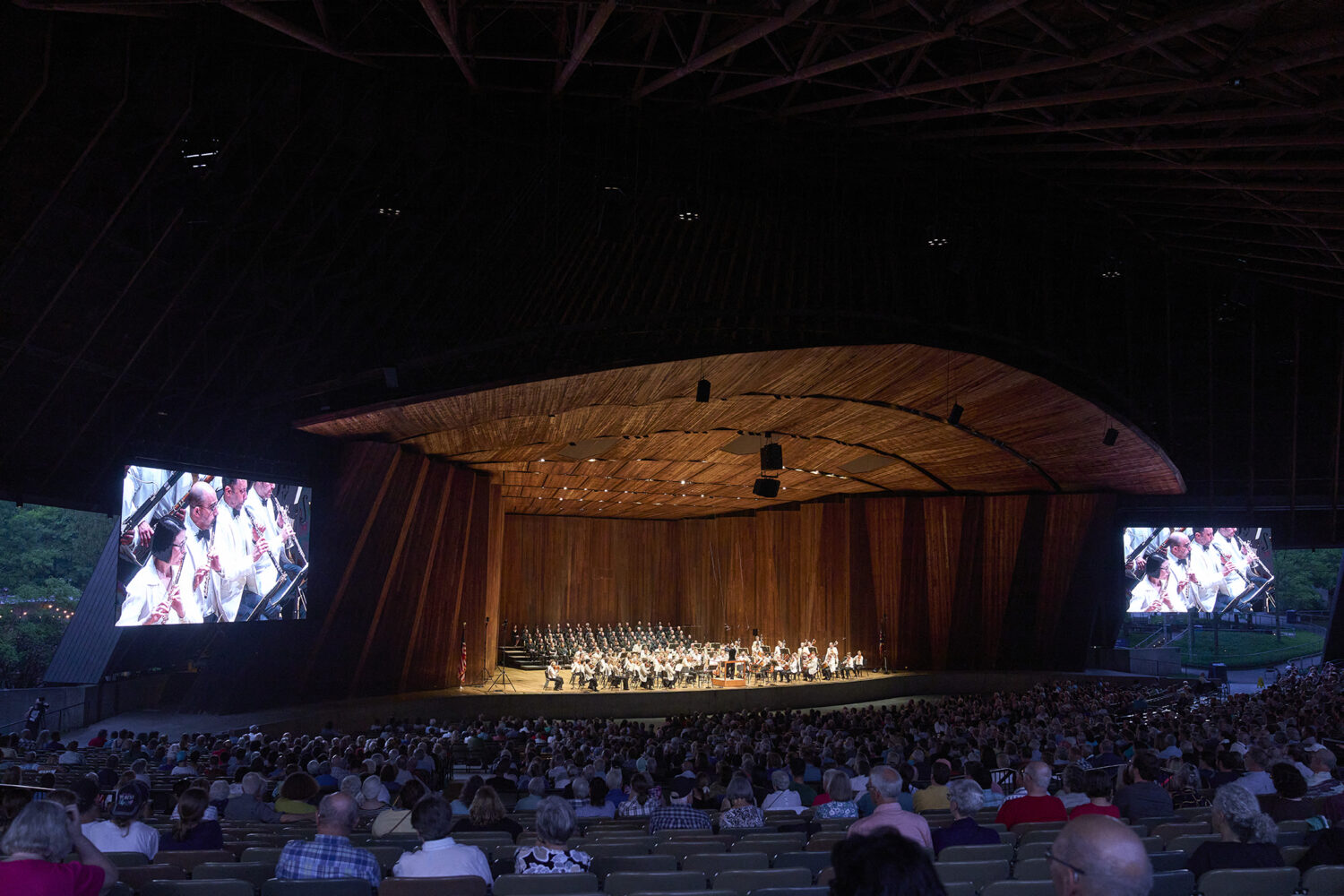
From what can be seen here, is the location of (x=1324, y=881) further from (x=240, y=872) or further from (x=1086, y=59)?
(x=1086, y=59)

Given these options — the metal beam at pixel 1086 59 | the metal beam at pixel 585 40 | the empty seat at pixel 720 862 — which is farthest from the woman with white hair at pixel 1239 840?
the metal beam at pixel 585 40

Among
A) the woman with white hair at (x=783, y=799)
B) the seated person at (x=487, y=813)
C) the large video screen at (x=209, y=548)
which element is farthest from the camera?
the large video screen at (x=209, y=548)

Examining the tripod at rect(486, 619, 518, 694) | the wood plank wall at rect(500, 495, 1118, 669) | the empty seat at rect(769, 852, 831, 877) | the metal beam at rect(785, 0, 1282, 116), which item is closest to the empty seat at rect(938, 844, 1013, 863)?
the empty seat at rect(769, 852, 831, 877)

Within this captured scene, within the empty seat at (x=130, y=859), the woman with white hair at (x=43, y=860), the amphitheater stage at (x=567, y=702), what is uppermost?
the woman with white hair at (x=43, y=860)

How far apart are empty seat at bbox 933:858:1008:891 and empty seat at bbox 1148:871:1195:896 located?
639mm

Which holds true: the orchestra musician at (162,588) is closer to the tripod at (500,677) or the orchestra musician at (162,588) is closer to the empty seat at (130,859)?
the tripod at (500,677)

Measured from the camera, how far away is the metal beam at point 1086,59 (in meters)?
8.38

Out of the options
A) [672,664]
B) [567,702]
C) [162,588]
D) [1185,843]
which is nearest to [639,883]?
[1185,843]

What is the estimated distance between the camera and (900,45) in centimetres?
988

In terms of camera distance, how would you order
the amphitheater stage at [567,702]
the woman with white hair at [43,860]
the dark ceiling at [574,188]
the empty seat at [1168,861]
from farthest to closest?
the amphitheater stage at [567,702]
the dark ceiling at [574,188]
the empty seat at [1168,861]
the woman with white hair at [43,860]

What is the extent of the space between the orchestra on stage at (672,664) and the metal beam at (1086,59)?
15121mm

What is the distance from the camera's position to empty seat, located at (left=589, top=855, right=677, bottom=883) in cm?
482

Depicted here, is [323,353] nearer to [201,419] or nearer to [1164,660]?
[201,419]

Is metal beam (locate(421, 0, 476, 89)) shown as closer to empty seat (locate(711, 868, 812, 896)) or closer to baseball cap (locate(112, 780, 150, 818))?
baseball cap (locate(112, 780, 150, 818))
